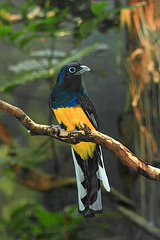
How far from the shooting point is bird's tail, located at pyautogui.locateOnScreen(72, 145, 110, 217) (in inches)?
17.4

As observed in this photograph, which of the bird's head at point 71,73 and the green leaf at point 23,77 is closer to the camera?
the bird's head at point 71,73

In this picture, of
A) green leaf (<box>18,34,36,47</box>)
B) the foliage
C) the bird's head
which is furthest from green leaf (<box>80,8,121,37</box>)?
the foliage

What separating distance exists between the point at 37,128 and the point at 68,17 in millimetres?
579

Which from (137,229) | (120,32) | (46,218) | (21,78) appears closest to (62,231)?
(46,218)

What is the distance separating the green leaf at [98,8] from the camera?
748 millimetres

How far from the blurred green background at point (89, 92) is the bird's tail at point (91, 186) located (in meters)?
0.26

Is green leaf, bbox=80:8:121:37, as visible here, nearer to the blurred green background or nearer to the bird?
the blurred green background

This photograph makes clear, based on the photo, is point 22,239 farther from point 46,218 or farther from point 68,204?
point 68,204

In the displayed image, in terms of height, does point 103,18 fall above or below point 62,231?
above

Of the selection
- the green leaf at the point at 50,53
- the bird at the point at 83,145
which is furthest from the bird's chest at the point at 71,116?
the green leaf at the point at 50,53

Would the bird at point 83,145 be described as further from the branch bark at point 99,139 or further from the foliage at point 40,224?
the foliage at point 40,224

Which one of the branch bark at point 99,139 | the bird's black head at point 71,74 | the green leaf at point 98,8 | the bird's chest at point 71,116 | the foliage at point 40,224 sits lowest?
the foliage at point 40,224

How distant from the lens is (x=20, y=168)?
1.05 metres

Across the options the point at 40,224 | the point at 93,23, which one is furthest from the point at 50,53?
the point at 40,224
